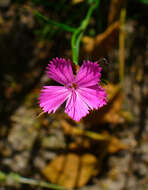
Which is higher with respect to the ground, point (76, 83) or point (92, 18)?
point (92, 18)

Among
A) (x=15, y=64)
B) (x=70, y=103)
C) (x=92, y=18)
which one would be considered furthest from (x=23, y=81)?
(x=70, y=103)

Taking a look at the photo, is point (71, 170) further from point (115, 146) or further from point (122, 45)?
point (122, 45)

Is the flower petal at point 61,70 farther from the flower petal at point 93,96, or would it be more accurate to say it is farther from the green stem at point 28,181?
the green stem at point 28,181

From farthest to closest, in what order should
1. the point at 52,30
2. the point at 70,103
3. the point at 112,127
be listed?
1. the point at 112,127
2. the point at 52,30
3. the point at 70,103

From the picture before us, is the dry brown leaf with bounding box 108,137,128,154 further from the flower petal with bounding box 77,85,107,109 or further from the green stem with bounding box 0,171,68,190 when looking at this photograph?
the flower petal with bounding box 77,85,107,109

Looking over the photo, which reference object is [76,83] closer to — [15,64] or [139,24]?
[15,64]

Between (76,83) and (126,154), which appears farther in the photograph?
(126,154)
